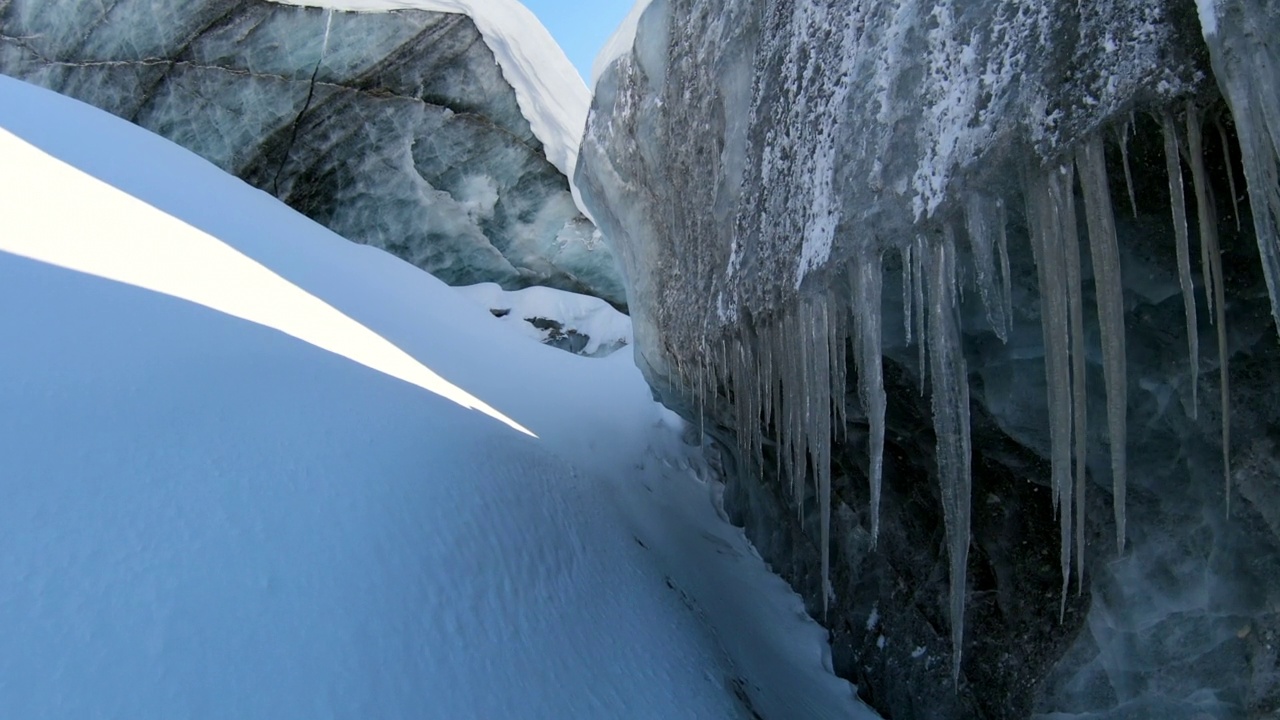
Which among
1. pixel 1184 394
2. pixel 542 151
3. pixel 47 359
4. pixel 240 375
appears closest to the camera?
pixel 1184 394

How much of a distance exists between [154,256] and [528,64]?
5.71 m

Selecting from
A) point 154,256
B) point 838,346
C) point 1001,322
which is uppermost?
point 1001,322

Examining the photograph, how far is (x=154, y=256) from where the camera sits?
13.1 ft

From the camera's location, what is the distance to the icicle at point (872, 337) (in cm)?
219

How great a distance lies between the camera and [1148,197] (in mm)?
2002

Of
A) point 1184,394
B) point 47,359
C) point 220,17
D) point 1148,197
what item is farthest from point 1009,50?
point 220,17

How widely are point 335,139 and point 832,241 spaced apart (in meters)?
7.15

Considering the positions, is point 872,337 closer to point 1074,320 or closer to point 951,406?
point 951,406

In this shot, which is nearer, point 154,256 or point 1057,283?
point 1057,283

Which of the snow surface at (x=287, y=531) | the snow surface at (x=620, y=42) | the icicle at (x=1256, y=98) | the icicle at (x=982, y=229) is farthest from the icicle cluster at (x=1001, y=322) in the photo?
the snow surface at (x=620, y=42)

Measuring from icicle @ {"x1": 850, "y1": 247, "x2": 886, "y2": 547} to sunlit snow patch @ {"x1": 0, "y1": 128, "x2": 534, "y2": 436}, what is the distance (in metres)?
2.45

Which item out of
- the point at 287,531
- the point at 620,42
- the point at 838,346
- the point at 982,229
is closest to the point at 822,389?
the point at 838,346

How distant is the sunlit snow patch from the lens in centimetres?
353

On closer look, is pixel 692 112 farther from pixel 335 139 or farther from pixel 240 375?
pixel 335 139
